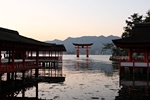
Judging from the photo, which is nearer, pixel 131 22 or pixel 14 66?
pixel 14 66

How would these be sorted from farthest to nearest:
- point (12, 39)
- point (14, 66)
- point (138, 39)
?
point (138, 39) → point (14, 66) → point (12, 39)

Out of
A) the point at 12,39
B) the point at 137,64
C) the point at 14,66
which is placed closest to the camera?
the point at 12,39

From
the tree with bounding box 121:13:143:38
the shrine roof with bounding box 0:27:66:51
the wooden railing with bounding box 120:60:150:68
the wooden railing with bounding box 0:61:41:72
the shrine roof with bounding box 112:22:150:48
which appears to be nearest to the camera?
the shrine roof with bounding box 0:27:66:51

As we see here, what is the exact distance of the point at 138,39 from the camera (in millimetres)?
36844

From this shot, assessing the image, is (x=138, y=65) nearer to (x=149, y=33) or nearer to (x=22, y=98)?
(x=149, y=33)

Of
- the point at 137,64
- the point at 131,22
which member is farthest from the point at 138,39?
the point at 131,22

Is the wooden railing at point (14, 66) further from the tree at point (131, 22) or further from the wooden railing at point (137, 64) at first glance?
the tree at point (131, 22)

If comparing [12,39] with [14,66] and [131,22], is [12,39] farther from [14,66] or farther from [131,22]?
A: [131,22]

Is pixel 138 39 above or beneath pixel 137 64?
above

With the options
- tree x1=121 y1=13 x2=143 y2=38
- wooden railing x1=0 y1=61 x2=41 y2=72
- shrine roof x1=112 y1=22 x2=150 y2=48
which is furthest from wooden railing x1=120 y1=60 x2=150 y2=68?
tree x1=121 y1=13 x2=143 y2=38

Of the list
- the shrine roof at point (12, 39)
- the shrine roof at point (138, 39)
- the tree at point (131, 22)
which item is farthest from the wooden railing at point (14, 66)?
the tree at point (131, 22)

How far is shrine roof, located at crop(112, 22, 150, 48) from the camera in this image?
3569 cm

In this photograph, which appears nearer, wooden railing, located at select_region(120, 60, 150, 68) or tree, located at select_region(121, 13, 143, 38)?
wooden railing, located at select_region(120, 60, 150, 68)

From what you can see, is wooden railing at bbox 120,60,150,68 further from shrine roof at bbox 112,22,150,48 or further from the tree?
the tree
